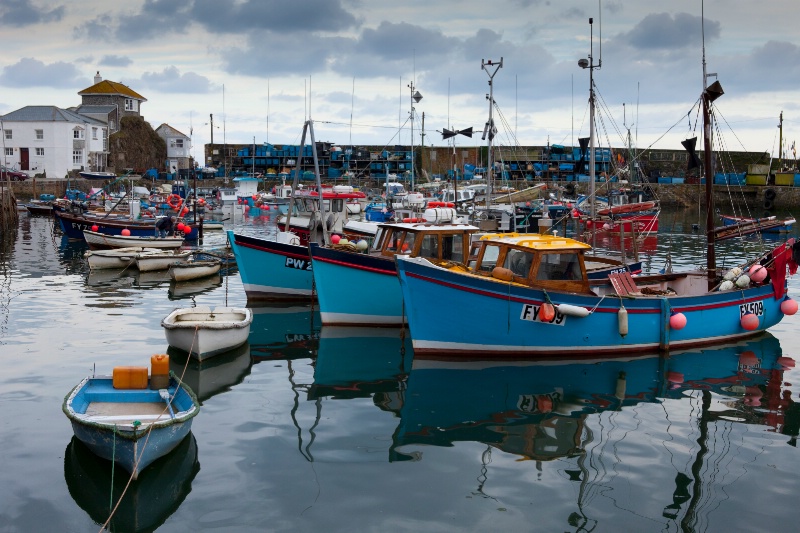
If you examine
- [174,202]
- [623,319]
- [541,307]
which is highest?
[174,202]

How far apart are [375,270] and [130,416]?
29.6 ft

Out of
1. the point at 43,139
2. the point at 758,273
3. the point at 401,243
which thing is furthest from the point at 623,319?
the point at 43,139

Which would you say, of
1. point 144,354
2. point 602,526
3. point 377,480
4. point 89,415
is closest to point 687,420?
point 602,526

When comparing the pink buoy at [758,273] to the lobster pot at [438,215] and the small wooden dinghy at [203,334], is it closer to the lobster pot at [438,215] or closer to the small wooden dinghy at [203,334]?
the lobster pot at [438,215]

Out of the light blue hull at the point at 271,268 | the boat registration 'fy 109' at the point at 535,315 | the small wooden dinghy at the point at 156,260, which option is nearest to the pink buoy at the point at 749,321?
the boat registration 'fy 109' at the point at 535,315

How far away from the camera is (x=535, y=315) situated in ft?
53.4

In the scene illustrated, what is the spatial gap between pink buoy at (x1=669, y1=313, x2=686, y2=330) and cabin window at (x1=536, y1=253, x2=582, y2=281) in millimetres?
2440

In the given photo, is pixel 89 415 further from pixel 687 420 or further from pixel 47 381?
pixel 687 420

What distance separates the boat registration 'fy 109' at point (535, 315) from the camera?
52.9ft

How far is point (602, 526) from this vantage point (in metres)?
9.48

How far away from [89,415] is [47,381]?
447 cm

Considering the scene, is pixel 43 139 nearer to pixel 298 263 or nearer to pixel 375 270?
pixel 298 263

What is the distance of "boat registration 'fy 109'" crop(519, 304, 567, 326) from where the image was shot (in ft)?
52.9

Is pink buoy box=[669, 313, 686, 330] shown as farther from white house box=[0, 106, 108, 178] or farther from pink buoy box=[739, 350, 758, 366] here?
white house box=[0, 106, 108, 178]
